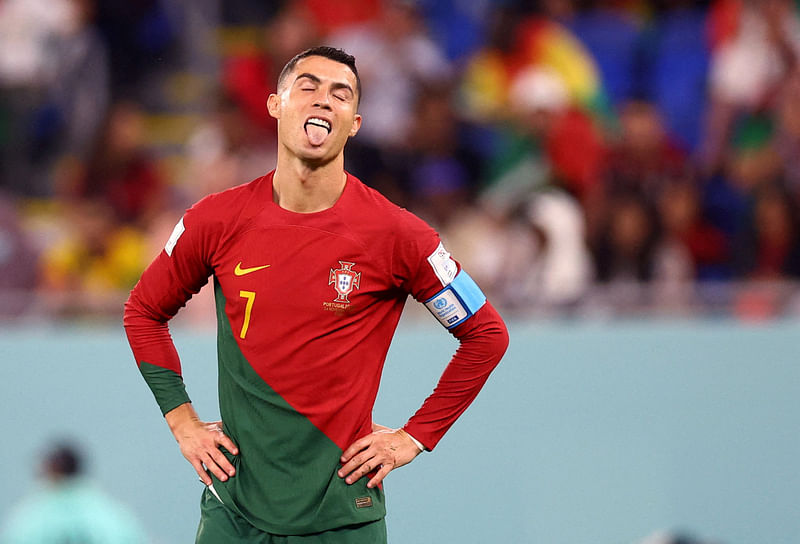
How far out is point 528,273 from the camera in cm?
637

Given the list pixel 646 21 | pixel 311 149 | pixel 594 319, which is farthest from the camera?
pixel 646 21

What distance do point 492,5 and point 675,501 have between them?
360 centimetres

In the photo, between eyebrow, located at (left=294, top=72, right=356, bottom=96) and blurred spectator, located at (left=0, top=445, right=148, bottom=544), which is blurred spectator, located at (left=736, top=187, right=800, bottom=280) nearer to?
blurred spectator, located at (left=0, top=445, right=148, bottom=544)

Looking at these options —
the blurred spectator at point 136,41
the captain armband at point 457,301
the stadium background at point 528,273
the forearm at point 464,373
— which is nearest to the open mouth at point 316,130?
the captain armband at point 457,301

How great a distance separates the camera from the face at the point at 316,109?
3.54 metres

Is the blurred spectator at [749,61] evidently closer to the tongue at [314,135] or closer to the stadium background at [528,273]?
the stadium background at [528,273]

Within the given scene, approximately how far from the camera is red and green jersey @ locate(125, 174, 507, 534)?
355 centimetres

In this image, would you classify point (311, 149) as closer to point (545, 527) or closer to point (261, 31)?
point (545, 527)

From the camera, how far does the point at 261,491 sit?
3.59m

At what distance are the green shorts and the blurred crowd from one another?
283 cm

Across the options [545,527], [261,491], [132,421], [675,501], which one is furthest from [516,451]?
[261,491]

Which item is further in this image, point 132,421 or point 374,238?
point 132,421

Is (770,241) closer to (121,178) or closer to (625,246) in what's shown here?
(625,246)

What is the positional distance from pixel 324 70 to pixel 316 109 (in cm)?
13
